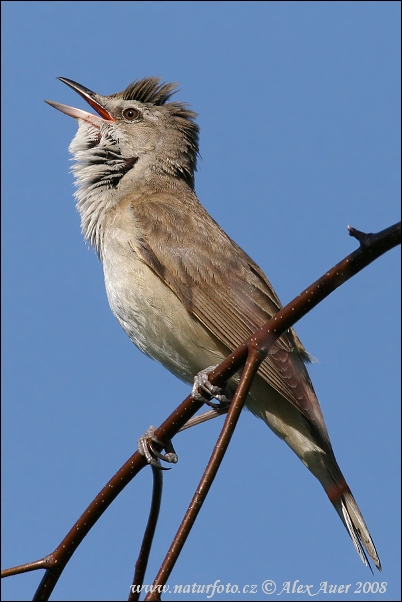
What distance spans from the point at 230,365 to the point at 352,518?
2.48 m

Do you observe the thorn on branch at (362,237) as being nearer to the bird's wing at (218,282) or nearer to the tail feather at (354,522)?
the bird's wing at (218,282)

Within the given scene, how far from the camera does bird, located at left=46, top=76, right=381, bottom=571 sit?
525cm

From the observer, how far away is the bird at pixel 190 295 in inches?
207

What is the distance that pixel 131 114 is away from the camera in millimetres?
6895

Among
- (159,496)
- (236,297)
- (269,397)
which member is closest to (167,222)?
(236,297)

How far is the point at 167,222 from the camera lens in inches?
227

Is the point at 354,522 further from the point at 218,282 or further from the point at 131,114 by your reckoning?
the point at 131,114

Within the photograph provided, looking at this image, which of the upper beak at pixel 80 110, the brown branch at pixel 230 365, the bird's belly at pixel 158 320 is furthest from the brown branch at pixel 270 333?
the upper beak at pixel 80 110

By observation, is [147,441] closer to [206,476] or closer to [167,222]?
[206,476]

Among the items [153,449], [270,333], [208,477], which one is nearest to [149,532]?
[153,449]

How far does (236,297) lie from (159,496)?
6.76ft

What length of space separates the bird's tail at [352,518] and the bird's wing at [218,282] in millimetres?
450

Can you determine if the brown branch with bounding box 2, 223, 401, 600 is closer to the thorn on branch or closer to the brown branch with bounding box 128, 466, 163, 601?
the thorn on branch

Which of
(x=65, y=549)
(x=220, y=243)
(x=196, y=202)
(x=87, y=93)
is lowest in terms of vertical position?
(x=65, y=549)
